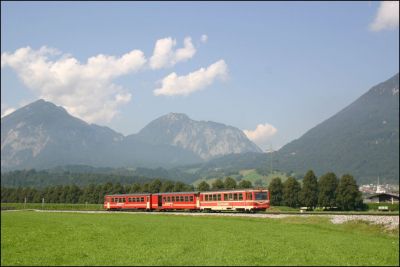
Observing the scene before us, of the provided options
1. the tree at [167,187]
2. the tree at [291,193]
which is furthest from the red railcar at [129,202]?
the tree at [291,193]

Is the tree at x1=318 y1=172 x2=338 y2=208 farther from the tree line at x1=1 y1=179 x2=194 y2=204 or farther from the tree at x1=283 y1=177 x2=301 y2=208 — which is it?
the tree line at x1=1 y1=179 x2=194 y2=204

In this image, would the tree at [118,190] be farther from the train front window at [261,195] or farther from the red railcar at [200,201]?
the train front window at [261,195]

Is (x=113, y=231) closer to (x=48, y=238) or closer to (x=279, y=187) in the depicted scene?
(x=48, y=238)

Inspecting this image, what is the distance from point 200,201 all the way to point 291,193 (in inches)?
1094

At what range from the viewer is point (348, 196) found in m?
74.8

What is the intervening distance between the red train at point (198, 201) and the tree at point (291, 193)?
1029 inches

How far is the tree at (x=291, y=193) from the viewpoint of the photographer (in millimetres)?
80938

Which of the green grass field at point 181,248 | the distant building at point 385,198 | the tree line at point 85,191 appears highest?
the tree line at point 85,191

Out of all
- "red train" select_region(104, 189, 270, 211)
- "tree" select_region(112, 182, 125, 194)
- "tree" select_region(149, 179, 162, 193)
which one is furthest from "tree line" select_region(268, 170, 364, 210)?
"tree" select_region(112, 182, 125, 194)

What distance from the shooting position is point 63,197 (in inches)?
4616

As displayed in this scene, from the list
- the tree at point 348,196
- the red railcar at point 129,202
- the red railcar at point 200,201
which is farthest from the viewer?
the tree at point 348,196

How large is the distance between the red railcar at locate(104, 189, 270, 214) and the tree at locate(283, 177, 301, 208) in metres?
26.2

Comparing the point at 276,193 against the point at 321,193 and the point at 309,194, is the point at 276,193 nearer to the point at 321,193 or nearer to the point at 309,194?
the point at 309,194

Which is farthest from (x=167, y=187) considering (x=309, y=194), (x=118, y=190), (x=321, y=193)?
(x=321, y=193)
